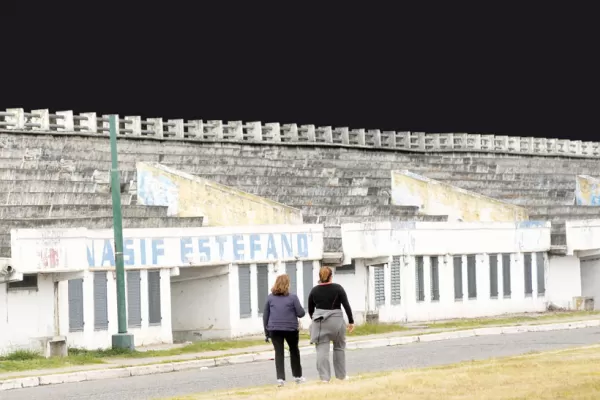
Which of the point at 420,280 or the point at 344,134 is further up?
the point at 344,134

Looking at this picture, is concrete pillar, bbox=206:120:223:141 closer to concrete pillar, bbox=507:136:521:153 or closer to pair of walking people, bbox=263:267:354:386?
concrete pillar, bbox=507:136:521:153

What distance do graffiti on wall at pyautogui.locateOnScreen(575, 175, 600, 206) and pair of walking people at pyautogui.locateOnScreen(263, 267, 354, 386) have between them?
46.1 m

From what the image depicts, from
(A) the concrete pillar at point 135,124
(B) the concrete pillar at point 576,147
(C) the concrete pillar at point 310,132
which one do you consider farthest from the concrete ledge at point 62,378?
(B) the concrete pillar at point 576,147

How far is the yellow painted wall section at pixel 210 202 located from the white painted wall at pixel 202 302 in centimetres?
467

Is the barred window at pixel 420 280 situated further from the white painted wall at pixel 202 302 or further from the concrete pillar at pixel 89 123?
the concrete pillar at pixel 89 123

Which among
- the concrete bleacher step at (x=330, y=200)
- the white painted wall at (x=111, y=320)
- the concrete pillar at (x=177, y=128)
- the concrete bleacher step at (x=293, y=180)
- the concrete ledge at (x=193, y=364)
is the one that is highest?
the concrete pillar at (x=177, y=128)

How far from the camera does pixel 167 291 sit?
40344 millimetres

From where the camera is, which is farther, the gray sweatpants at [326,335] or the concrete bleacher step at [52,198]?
the concrete bleacher step at [52,198]

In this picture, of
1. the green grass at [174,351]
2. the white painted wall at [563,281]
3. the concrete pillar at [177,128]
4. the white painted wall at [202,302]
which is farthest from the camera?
the concrete pillar at [177,128]

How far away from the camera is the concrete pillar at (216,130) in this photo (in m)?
60.9

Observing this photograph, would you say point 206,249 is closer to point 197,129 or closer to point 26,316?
point 26,316

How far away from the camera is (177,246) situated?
40750 millimetres

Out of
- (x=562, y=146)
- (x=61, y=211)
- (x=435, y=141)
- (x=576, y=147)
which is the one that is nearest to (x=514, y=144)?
(x=562, y=146)

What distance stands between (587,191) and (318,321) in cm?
4847
